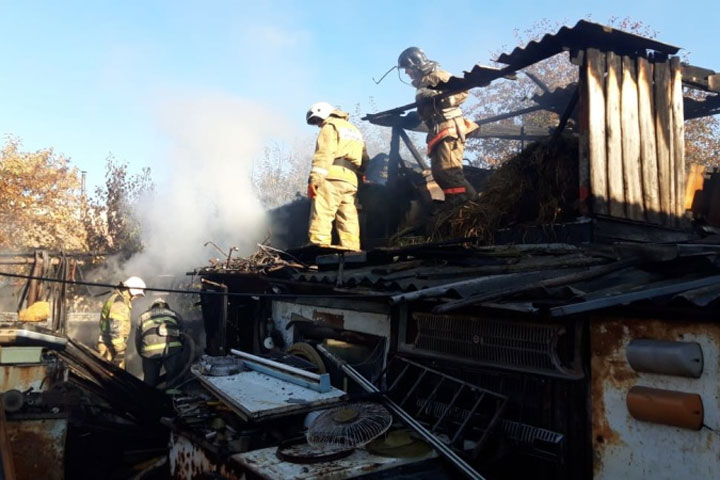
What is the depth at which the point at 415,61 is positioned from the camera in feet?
34.1

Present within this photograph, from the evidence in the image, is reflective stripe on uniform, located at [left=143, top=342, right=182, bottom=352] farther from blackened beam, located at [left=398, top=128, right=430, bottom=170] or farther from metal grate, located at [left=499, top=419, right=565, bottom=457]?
metal grate, located at [left=499, top=419, right=565, bottom=457]

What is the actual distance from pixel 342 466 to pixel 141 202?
19.1m

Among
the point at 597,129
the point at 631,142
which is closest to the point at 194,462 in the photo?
the point at 597,129

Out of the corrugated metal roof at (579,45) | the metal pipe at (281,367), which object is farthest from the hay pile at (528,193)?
the metal pipe at (281,367)

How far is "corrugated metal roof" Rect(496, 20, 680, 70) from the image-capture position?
6.64 metres

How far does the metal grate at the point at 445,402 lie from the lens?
468 cm

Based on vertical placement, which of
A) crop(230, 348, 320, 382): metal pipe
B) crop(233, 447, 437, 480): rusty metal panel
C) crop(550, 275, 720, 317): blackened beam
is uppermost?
crop(550, 275, 720, 317): blackened beam

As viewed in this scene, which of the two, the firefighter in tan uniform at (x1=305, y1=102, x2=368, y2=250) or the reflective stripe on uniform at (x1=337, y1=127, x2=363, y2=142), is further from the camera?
the reflective stripe on uniform at (x1=337, y1=127, x2=363, y2=142)

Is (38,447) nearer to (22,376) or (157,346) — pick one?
(22,376)

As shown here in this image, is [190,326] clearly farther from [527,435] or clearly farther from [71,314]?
[527,435]

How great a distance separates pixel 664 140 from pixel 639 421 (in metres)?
4.70

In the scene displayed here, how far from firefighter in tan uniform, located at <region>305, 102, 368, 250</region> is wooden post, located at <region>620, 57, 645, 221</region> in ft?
14.1

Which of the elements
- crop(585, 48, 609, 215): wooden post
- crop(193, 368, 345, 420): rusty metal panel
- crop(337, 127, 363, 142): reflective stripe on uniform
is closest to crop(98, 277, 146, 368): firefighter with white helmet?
crop(337, 127, 363, 142): reflective stripe on uniform

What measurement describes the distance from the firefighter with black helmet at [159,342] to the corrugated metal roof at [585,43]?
7.82 metres
